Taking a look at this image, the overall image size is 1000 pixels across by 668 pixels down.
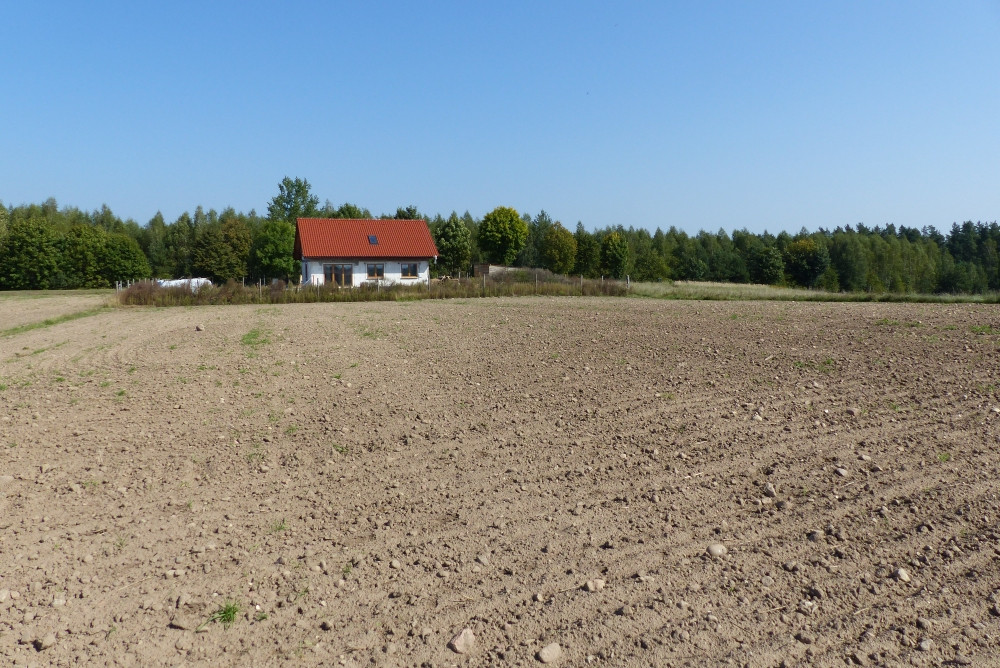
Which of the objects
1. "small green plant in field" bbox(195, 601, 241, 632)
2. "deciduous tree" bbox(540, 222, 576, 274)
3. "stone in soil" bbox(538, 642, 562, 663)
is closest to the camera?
"stone in soil" bbox(538, 642, 562, 663)

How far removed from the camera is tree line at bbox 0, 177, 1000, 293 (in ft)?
234

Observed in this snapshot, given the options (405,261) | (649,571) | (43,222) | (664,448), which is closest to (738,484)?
(664,448)

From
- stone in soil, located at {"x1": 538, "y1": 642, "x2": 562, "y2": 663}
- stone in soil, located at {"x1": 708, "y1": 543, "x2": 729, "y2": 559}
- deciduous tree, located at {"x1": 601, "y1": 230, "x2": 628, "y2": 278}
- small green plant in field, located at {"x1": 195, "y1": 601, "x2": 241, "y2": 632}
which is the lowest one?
stone in soil, located at {"x1": 538, "y1": 642, "x2": 562, "y2": 663}

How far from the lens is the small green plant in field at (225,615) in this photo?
4484 mm

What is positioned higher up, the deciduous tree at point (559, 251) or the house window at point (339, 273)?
the deciduous tree at point (559, 251)

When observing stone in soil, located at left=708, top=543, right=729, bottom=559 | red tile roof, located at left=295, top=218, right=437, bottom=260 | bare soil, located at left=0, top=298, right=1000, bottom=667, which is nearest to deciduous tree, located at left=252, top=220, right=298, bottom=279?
red tile roof, located at left=295, top=218, right=437, bottom=260

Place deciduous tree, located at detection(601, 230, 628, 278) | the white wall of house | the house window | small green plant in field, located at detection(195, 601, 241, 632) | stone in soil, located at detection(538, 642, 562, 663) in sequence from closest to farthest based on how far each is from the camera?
stone in soil, located at detection(538, 642, 562, 663)
small green plant in field, located at detection(195, 601, 241, 632)
the white wall of house
the house window
deciduous tree, located at detection(601, 230, 628, 278)

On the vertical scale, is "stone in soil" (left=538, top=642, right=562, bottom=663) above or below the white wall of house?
below

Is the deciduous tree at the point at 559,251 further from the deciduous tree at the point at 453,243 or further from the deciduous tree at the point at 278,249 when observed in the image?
the deciduous tree at the point at 278,249

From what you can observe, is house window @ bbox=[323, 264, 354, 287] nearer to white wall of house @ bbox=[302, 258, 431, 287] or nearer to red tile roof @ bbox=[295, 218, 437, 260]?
white wall of house @ bbox=[302, 258, 431, 287]

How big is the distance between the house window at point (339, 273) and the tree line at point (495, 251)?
11.9 m

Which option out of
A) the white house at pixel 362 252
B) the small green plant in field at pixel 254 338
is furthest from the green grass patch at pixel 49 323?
the white house at pixel 362 252

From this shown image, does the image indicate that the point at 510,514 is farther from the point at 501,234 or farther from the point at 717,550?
the point at 501,234

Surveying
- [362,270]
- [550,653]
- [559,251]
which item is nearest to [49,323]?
[550,653]
